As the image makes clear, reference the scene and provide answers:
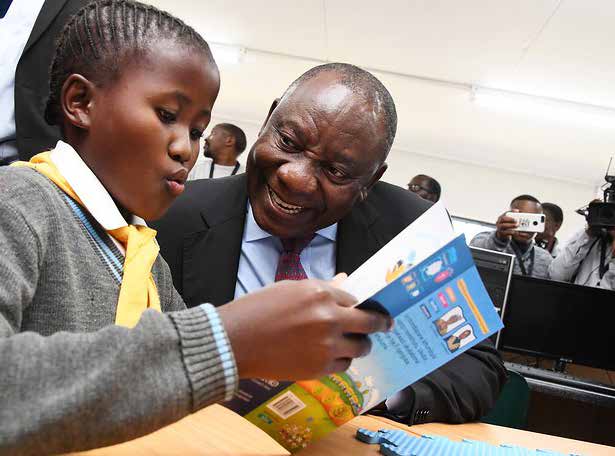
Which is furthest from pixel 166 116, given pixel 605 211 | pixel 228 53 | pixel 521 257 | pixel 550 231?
pixel 228 53

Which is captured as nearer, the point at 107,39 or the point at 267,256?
the point at 107,39

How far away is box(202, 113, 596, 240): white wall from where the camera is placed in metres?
10.2

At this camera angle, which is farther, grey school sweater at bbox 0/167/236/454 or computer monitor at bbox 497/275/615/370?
computer monitor at bbox 497/275/615/370

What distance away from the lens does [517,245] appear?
A: 166 inches

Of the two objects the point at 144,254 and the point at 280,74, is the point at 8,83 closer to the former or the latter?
the point at 144,254

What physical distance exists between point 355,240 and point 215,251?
0.36 meters

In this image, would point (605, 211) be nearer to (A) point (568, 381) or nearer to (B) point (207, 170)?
(A) point (568, 381)

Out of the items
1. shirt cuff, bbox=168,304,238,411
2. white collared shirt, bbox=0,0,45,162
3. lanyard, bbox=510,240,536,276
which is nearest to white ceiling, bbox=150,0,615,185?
lanyard, bbox=510,240,536,276

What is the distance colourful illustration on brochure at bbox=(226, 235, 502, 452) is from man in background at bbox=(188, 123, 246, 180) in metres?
4.44

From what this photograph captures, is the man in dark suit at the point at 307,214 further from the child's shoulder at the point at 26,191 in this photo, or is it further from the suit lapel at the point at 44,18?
the child's shoulder at the point at 26,191

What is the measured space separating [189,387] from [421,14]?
4.87 m

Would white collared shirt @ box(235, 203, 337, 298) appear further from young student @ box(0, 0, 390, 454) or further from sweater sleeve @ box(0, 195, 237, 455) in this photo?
sweater sleeve @ box(0, 195, 237, 455)

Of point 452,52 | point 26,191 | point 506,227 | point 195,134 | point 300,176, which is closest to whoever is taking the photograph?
point 26,191

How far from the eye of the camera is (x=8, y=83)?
1.43 m
